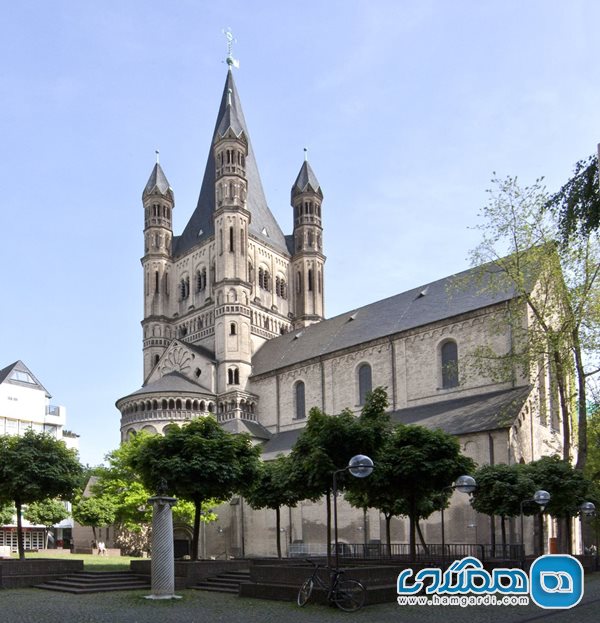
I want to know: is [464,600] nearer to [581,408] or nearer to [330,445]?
[330,445]

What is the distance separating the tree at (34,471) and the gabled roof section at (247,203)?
4103 cm

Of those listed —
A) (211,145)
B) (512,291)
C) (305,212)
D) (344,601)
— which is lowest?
(344,601)

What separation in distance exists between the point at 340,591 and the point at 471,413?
26.6 metres

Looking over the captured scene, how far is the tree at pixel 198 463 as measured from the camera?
105 ft

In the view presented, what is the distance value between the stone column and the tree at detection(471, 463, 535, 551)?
Result: 46.0 ft

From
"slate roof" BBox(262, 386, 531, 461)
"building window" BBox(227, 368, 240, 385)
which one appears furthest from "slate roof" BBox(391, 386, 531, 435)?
"building window" BBox(227, 368, 240, 385)

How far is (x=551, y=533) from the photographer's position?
42.8m

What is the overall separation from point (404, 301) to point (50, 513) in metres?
34.2

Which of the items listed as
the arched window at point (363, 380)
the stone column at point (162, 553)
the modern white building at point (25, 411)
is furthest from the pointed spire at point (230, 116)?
the stone column at point (162, 553)

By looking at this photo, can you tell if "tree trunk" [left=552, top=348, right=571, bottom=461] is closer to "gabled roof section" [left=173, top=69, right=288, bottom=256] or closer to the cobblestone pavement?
the cobblestone pavement

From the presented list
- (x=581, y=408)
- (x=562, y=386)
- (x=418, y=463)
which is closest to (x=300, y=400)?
(x=562, y=386)

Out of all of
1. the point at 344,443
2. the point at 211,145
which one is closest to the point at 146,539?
the point at 344,443

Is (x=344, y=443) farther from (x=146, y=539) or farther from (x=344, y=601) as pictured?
(x=146, y=539)

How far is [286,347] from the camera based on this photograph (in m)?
66.2
